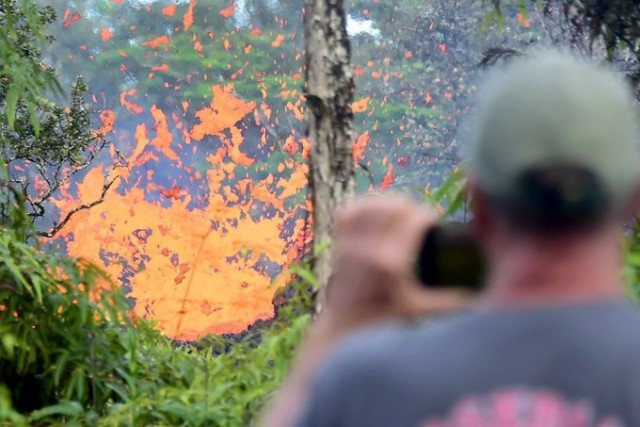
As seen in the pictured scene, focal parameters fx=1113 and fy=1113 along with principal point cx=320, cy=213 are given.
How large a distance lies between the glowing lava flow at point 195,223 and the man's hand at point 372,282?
1892 centimetres

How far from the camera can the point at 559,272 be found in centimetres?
102

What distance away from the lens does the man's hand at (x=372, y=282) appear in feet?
3.44

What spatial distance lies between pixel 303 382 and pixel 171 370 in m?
3.20

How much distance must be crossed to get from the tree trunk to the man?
11.3 ft

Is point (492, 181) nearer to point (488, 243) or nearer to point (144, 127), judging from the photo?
point (488, 243)

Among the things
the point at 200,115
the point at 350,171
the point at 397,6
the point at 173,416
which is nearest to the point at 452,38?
the point at 397,6

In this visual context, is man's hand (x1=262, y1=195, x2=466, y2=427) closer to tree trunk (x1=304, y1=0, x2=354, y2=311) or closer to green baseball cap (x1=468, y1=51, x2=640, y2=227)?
green baseball cap (x1=468, y1=51, x2=640, y2=227)

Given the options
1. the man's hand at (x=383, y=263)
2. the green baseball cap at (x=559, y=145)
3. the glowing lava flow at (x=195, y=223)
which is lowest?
the glowing lava flow at (x=195, y=223)

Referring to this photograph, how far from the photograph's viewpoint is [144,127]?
24859 mm

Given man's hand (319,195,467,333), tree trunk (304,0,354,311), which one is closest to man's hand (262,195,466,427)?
man's hand (319,195,467,333)

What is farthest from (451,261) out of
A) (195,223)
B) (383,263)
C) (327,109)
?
(195,223)

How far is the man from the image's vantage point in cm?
99

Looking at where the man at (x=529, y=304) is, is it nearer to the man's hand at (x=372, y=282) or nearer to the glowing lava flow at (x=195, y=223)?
the man's hand at (x=372, y=282)

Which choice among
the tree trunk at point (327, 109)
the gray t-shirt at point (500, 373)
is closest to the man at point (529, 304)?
the gray t-shirt at point (500, 373)
